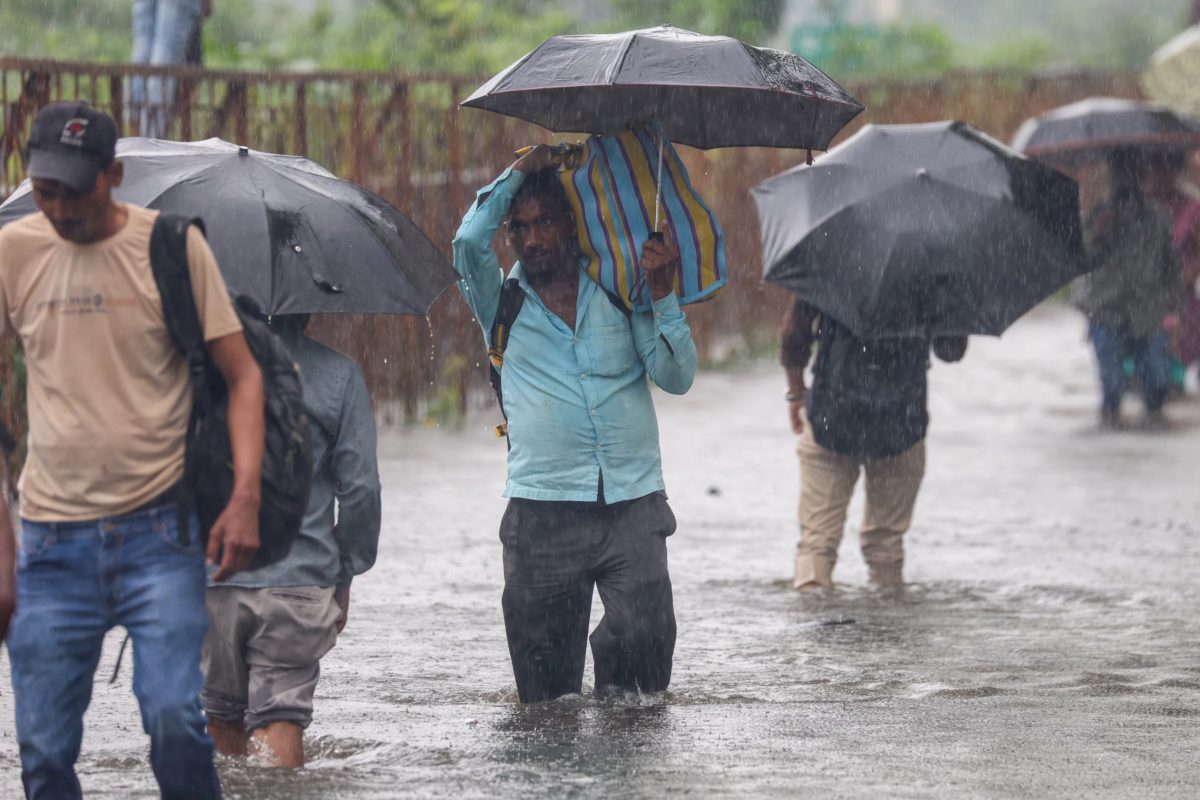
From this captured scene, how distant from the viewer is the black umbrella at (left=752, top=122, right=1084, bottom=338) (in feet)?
24.9

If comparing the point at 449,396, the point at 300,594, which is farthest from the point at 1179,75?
the point at 300,594

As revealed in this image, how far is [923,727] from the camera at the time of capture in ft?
19.3

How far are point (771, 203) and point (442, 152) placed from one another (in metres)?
5.12

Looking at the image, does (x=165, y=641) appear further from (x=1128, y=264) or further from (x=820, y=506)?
(x=1128, y=264)

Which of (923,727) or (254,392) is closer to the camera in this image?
(254,392)

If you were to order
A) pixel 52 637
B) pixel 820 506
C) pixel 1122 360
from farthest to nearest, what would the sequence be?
pixel 1122 360 < pixel 820 506 < pixel 52 637

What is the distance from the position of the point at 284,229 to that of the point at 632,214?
44.8 inches

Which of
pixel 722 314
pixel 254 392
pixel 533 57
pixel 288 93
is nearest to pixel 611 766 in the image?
pixel 254 392

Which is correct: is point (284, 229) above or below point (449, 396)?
above

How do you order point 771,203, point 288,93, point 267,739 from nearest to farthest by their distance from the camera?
1. point 267,739
2. point 771,203
3. point 288,93

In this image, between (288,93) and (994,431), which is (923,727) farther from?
(994,431)

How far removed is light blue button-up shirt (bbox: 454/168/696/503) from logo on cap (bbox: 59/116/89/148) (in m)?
1.73

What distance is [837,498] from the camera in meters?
8.06

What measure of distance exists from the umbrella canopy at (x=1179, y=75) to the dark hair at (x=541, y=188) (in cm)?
1397
